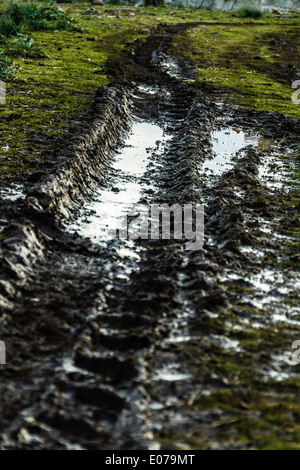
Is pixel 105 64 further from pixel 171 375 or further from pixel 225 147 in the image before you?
pixel 171 375

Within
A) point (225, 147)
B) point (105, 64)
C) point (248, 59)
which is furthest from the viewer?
point (248, 59)

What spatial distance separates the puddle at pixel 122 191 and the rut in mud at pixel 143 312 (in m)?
0.03

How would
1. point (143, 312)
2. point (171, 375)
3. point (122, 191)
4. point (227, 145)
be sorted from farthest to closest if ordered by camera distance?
point (227, 145), point (122, 191), point (143, 312), point (171, 375)

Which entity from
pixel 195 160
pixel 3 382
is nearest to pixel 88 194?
pixel 195 160

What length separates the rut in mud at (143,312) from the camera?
311cm

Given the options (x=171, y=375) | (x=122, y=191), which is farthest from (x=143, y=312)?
(x=122, y=191)

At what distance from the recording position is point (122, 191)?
21.9 ft

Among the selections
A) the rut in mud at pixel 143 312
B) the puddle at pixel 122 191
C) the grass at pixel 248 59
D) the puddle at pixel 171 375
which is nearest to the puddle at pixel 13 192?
the rut in mud at pixel 143 312

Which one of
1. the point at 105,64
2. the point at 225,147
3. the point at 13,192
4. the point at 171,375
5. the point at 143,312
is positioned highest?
the point at 105,64

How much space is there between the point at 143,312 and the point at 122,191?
292cm

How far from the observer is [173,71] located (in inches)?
513

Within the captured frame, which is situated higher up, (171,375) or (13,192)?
(13,192)

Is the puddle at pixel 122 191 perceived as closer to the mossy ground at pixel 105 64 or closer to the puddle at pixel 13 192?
the puddle at pixel 13 192

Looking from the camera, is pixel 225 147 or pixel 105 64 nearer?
pixel 225 147
